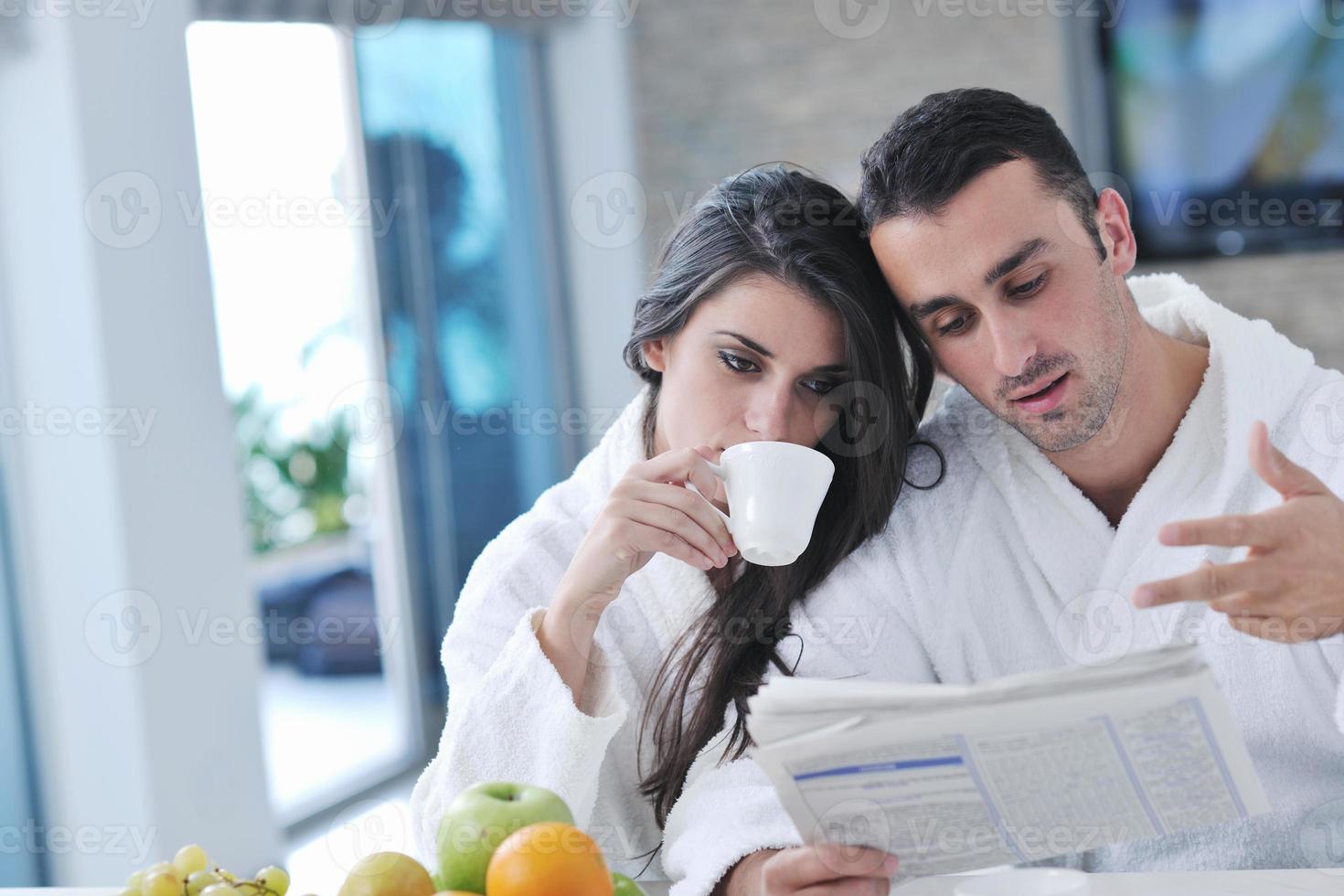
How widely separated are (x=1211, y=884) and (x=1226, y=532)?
33 centimetres

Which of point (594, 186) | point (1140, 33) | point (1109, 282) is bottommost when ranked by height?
point (1109, 282)

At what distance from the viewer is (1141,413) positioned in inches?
60.7

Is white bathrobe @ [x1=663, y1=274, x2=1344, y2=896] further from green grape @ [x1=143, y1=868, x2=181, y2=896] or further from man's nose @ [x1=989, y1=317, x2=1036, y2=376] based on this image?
green grape @ [x1=143, y1=868, x2=181, y2=896]

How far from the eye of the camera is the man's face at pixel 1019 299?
1.42 m

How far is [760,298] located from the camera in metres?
1.49

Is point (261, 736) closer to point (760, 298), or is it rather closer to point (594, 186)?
point (760, 298)

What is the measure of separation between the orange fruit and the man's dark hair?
2.80 feet

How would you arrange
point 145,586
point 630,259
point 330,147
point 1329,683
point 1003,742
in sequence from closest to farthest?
point 1003,742, point 1329,683, point 145,586, point 330,147, point 630,259

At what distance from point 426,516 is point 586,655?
3.00m

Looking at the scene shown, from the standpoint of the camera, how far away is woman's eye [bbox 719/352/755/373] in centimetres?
150

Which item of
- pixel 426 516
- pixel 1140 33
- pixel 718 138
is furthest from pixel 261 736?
pixel 1140 33

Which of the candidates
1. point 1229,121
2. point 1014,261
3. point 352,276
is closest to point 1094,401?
point 1014,261

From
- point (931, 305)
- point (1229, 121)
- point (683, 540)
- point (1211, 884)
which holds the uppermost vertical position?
point (1229, 121)

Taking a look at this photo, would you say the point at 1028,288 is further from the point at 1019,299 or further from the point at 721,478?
the point at 721,478
